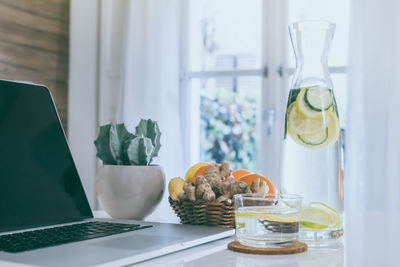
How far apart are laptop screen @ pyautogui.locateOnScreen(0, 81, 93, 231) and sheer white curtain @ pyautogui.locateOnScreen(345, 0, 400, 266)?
1.90 meters

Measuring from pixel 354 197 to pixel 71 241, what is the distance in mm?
2174

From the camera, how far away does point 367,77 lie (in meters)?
2.60

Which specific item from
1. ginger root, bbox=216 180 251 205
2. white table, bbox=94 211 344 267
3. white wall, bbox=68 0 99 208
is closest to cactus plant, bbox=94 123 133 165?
ginger root, bbox=216 180 251 205

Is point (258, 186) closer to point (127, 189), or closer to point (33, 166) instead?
point (127, 189)

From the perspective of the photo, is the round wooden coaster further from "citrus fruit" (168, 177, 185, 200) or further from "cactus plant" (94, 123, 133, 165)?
"cactus plant" (94, 123, 133, 165)

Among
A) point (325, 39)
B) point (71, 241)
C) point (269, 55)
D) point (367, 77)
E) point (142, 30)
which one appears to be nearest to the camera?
point (71, 241)

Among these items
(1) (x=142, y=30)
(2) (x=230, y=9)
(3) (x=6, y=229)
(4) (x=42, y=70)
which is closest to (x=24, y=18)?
(4) (x=42, y=70)

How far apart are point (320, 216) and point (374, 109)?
6.56 feet

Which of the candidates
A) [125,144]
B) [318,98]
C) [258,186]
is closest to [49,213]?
[125,144]

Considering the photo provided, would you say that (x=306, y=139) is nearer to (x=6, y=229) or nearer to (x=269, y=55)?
(x=6, y=229)

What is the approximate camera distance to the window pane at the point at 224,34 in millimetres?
3053

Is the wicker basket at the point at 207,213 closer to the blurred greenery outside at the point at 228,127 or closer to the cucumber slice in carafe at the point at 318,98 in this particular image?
the cucumber slice in carafe at the point at 318,98

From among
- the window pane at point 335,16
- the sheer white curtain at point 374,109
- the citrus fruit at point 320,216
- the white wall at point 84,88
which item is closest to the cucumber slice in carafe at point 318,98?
the citrus fruit at point 320,216

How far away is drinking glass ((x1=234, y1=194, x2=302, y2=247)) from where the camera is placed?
25.6 inches
